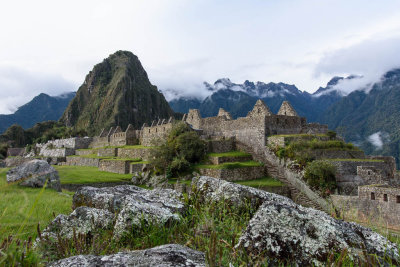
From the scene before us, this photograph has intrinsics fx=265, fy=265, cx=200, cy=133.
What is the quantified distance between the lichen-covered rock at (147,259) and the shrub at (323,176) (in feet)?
49.4

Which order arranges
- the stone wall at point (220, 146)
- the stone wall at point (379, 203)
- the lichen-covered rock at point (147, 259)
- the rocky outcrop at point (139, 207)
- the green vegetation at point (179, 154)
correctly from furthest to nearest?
the stone wall at point (220, 146) → the green vegetation at point (179, 154) → the stone wall at point (379, 203) → the rocky outcrop at point (139, 207) → the lichen-covered rock at point (147, 259)

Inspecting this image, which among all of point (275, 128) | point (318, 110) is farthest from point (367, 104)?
point (275, 128)

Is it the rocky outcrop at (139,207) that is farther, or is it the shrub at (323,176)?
the shrub at (323,176)

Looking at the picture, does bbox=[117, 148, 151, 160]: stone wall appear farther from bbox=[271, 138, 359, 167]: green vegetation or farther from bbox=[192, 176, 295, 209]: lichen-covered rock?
bbox=[192, 176, 295, 209]: lichen-covered rock

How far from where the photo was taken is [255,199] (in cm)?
426

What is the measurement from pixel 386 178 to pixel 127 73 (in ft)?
655

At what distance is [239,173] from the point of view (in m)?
19.5

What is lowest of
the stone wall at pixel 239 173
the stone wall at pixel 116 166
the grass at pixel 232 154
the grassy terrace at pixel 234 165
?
the stone wall at pixel 116 166

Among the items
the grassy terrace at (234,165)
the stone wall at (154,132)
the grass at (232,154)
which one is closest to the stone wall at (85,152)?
the stone wall at (154,132)

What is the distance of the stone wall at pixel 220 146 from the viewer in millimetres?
23172

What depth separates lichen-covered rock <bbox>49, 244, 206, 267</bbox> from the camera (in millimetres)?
2193

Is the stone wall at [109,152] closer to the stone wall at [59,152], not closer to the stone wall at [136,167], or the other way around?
the stone wall at [136,167]

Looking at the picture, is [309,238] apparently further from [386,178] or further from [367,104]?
[367,104]

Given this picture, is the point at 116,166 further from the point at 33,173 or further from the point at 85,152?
the point at 85,152
